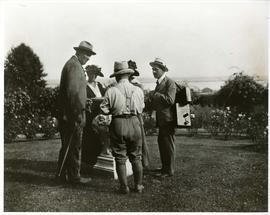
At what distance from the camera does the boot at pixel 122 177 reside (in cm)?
327

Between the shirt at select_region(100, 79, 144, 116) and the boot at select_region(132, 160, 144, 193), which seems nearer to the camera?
the shirt at select_region(100, 79, 144, 116)

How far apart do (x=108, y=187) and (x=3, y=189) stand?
1.14 metres

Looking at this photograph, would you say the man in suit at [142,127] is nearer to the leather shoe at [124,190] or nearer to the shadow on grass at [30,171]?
the leather shoe at [124,190]

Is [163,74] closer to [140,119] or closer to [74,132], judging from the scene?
[140,119]

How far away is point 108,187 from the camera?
344 centimetres

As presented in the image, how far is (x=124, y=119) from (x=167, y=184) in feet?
2.72

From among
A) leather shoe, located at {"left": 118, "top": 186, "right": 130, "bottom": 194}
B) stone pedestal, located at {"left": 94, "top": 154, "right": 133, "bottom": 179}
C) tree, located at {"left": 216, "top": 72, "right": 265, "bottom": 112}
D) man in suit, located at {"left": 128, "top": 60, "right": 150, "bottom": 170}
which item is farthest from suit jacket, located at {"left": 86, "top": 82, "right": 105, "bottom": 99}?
tree, located at {"left": 216, "top": 72, "right": 265, "bottom": 112}

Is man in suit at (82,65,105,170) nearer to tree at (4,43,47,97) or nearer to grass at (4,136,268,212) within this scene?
grass at (4,136,268,212)

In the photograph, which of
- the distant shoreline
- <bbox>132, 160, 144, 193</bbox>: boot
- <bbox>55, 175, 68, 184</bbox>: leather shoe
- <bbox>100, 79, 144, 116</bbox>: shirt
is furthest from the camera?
the distant shoreline

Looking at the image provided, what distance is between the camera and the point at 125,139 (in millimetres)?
3254

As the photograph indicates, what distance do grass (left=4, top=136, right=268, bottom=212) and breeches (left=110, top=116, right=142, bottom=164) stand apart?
1.11 ft

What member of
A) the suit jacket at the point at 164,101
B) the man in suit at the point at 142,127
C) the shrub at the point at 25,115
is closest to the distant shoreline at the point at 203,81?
the suit jacket at the point at 164,101

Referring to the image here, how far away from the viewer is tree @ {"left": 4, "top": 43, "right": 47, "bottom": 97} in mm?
3725

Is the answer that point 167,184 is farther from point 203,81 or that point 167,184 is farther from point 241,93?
point 241,93
